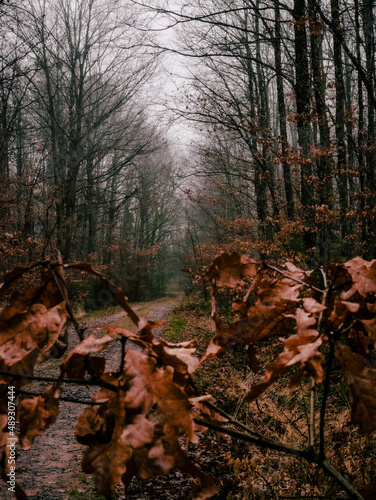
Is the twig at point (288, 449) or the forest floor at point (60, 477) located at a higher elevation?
the twig at point (288, 449)

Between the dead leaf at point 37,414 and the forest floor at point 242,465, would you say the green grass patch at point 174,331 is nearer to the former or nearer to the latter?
the forest floor at point 242,465

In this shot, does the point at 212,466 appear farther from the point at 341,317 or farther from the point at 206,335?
the point at 206,335

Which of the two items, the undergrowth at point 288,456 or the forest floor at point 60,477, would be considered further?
the forest floor at point 60,477

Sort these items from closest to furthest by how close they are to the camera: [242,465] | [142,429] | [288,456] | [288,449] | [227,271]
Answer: [142,429] → [288,449] → [227,271] → [288,456] → [242,465]

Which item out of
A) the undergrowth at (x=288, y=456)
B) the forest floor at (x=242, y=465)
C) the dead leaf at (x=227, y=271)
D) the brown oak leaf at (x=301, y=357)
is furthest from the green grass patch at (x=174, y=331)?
the brown oak leaf at (x=301, y=357)

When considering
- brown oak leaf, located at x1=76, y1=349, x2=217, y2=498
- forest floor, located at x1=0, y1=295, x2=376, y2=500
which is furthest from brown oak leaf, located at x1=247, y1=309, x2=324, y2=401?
forest floor, located at x1=0, y1=295, x2=376, y2=500

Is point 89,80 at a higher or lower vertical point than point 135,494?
higher

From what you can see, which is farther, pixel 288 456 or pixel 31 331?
pixel 288 456

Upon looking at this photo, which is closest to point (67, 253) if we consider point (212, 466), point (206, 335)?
point (206, 335)

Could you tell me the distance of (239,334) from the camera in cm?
60

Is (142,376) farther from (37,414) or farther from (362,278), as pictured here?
(362,278)

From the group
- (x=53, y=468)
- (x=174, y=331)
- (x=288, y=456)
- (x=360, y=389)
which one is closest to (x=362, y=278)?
(x=360, y=389)

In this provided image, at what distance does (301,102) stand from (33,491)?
6933 millimetres

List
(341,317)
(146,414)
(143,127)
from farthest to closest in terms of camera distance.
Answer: (143,127)
(341,317)
(146,414)
